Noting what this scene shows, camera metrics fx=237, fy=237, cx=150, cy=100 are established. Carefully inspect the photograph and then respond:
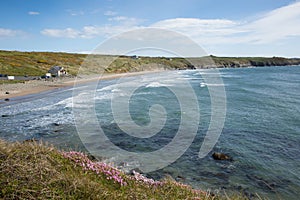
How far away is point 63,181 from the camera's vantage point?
4.06 metres

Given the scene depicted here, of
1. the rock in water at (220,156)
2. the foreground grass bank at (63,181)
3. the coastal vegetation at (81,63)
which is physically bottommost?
the rock in water at (220,156)

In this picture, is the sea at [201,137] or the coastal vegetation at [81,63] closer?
the sea at [201,137]

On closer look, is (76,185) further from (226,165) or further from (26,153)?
(226,165)

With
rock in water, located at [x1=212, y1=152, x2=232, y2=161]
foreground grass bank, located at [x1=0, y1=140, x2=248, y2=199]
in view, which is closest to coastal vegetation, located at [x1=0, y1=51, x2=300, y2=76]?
rock in water, located at [x1=212, y1=152, x2=232, y2=161]

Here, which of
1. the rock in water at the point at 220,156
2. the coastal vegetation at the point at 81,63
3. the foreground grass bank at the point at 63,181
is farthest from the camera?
the coastal vegetation at the point at 81,63

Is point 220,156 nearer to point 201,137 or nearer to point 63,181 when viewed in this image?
point 201,137

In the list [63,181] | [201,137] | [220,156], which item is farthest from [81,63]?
[63,181]

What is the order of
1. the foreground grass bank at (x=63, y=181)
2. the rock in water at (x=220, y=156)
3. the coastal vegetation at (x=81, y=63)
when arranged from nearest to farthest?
the foreground grass bank at (x=63, y=181)
the rock in water at (x=220, y=156)
the coastal vegetation at (x=81, y=63)

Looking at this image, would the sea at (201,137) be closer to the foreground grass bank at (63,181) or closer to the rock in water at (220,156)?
the rock in water at (220,156)

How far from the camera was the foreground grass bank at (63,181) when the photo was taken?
12.3 feet

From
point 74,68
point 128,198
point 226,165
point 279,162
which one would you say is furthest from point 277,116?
point 74,68

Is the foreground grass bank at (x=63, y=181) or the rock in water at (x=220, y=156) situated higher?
the foreground grass bank at (x=63, y=181)

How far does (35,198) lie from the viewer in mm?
3561

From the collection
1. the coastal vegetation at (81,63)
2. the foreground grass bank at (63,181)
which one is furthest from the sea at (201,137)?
the coastal vegetation at (81,63)
